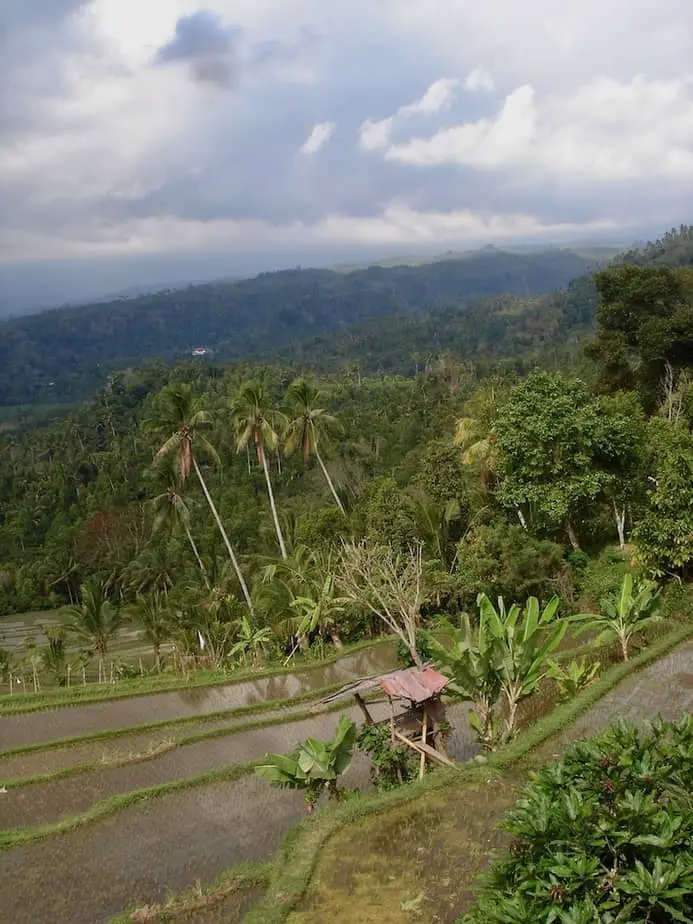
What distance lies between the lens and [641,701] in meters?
11.2

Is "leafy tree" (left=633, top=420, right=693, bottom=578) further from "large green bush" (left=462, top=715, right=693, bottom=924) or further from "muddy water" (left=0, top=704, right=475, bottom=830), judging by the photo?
"large green bush" (left=462, top=715, right=693, bottom=924)

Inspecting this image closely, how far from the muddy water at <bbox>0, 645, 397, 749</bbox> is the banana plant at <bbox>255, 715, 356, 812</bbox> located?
605 cm

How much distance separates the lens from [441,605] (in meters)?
21.0

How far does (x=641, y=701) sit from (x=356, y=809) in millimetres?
4806

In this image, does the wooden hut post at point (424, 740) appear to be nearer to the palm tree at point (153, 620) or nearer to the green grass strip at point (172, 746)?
the green grass strip at point (172, 746)

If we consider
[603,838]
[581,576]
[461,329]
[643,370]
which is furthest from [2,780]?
[461,329]

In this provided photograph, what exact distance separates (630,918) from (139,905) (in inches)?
246

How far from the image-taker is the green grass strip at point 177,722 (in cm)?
1417

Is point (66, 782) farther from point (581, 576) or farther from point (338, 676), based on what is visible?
point (581, 576)

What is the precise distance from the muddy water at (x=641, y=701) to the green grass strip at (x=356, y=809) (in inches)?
5.4

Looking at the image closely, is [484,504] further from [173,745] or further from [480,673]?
[480,673]

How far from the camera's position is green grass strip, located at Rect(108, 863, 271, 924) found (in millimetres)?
8148

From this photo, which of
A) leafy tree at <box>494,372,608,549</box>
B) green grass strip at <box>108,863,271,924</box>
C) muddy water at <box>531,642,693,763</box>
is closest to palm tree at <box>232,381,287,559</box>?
leafy tree at <box>494,372,608,549</box>

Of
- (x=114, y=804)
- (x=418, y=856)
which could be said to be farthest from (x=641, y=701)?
(x=114, y=804)
